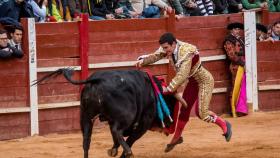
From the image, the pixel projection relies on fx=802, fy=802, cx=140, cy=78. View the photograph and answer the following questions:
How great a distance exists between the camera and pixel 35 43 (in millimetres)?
10016

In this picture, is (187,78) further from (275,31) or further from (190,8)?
(275,31)

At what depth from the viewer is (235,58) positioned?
11.9 metres

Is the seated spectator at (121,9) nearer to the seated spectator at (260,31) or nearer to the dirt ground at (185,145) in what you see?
the dirt ground at (185,145)

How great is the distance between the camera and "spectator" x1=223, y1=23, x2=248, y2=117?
38.8 feet

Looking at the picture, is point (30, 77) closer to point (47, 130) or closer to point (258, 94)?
point (47, 130)

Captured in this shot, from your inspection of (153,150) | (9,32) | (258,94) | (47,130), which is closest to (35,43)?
(9,32)

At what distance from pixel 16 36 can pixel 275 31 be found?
4.71m

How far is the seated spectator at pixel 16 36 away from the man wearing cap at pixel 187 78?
81.7 inches

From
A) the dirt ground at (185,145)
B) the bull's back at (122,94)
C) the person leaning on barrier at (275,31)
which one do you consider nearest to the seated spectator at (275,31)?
the person leaning on barrier at (275,31)

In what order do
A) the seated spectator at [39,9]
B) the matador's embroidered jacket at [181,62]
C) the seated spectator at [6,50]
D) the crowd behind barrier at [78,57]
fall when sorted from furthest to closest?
the seated spectator at [39,9] → the crowd behind barrier at [78,57] → the seated spectator at [6,50] → the matador's embroidered jacket at [181,62]

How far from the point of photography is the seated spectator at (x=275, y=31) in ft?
41.7

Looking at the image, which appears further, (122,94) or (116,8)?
(116,8)

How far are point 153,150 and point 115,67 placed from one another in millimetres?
2195

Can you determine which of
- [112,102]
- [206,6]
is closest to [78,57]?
[206,6]
